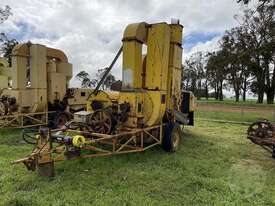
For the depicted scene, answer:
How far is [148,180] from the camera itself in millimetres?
4582

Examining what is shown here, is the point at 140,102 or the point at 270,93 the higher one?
the point at 270,93

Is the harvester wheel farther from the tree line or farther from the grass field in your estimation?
the tree line

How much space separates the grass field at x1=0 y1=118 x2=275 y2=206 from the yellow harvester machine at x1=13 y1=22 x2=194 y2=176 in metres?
0.44

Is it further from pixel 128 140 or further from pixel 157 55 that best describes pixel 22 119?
pixel 157 55

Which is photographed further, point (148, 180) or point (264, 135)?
point (264, 135)

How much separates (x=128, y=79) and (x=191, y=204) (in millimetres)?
3186

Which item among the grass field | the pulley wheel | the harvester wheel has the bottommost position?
the grass field

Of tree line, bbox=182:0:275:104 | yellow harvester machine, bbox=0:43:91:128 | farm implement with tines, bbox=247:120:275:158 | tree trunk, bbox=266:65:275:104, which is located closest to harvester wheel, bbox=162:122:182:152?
farm implement with tines, bbox=247:120:275:158

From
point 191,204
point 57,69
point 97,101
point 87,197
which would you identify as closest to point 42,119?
point 57,69

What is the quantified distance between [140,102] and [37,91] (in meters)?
4.83

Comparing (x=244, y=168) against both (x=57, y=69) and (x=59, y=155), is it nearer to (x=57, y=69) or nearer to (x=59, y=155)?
(x=59, y=155)

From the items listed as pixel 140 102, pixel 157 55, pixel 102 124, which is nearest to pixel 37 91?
pixel 102 124

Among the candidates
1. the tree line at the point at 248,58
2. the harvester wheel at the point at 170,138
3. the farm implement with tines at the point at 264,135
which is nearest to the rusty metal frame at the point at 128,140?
the harvester wheel at the point at 170,138

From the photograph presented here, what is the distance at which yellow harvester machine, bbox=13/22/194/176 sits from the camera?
5703 millimetres
